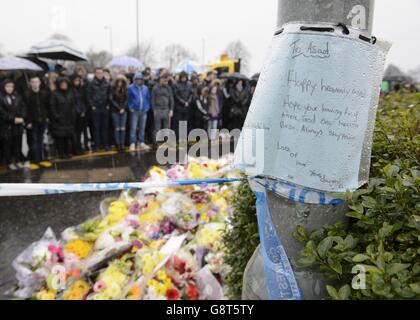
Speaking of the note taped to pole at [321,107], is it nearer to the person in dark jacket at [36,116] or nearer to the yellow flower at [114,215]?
the yellow flower at [114,215]

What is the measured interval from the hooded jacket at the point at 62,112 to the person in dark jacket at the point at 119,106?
3.54ft

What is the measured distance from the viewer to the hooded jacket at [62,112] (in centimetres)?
897

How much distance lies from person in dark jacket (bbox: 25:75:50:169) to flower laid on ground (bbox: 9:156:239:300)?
4.76 m

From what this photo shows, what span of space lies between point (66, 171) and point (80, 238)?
14.1 feet

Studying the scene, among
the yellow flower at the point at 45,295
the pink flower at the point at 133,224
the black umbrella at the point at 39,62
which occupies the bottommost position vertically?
the yellow flower at the point at 45,295

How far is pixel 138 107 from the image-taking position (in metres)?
10.5

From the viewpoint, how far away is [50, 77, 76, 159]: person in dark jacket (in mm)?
8984

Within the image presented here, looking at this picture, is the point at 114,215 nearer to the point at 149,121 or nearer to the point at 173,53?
the point at 149,121

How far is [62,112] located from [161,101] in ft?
9.30

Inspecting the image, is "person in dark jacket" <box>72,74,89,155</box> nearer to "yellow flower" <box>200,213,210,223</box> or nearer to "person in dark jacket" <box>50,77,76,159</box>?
"person in dark jacket" <box>50,77,76,159</box>

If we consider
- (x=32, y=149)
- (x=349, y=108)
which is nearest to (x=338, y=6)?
(x=349, y=108)

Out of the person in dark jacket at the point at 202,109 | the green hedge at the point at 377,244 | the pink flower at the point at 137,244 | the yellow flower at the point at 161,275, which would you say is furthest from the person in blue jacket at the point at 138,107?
the green hedge at the point at 377,244

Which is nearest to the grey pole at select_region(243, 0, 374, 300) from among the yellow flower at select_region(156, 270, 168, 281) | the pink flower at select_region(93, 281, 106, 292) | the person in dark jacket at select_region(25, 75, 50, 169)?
the yellow flower at select_region(156, 270, 168, 281)

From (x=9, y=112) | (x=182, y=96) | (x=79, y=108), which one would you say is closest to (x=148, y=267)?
(x=9, y=112)
